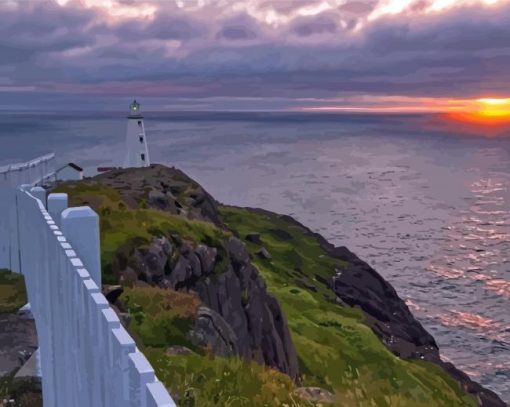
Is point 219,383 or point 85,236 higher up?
point 85,236

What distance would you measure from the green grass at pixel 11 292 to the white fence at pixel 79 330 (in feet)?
9.30

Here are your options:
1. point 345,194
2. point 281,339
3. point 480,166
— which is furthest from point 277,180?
point 281,339

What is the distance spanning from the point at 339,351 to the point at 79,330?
2615 centimetres

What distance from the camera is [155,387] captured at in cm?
266

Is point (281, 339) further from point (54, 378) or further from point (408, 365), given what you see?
point (54, 378)

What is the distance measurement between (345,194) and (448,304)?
71.0 meters

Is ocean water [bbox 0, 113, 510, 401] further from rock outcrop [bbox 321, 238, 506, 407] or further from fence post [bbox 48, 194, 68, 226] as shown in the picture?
fence post [bbox 48, 194, 68, 226]

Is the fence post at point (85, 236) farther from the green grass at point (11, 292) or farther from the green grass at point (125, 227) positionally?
the green grass at point (125, 227)

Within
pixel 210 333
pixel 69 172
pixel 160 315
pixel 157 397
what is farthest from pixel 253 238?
pixel 157 397

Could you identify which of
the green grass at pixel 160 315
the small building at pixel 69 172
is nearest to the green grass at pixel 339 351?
the green grass at pixel 160 315

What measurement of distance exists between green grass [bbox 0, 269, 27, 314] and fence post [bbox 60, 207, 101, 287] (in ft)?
22.1

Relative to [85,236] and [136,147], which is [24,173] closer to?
[85,236]

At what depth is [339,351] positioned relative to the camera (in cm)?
2950

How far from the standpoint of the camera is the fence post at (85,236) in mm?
5360
